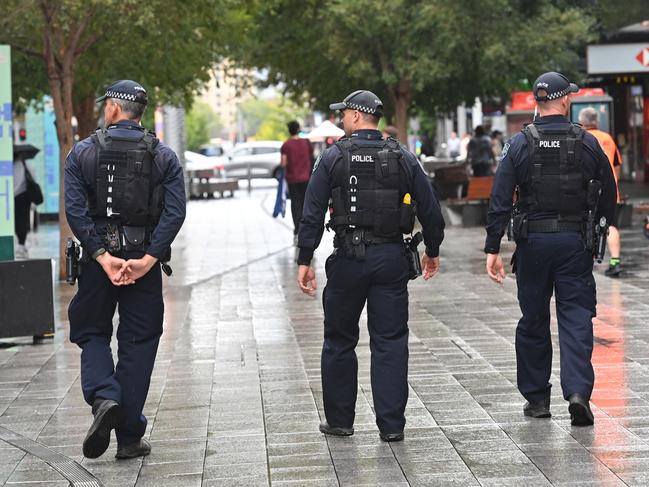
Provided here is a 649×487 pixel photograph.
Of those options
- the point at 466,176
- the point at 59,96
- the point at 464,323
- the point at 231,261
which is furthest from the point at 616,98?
the point at 464,323

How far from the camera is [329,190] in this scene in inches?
278

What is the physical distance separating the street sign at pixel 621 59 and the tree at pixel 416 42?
4.67m

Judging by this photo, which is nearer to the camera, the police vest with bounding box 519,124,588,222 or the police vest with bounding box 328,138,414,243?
the police vest with bounding box 328,138,414,243

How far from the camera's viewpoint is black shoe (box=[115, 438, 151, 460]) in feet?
22.4

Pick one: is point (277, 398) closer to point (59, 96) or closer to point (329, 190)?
point (329, 190)

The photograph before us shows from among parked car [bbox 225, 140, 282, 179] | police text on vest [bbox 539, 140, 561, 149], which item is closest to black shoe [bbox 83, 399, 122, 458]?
police text on vest [bbox 539, 140, 561, 149]

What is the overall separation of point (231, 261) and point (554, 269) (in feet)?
39.1

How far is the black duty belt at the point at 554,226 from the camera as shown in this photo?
7.33 metres

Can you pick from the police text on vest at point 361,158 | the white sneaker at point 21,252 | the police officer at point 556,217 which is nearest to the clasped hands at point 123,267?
the police text on vest at point 361,158

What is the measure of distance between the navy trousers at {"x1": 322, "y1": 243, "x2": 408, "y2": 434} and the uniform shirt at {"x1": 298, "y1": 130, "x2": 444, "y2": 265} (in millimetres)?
166

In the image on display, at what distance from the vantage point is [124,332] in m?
6.88

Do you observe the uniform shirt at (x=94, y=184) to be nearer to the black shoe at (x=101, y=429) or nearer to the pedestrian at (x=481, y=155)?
the black shoe at (x=101, y=429)

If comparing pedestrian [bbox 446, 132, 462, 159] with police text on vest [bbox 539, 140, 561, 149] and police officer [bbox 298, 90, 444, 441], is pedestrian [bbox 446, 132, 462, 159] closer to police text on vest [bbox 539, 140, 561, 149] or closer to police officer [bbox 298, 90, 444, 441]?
police text on vest [bbox 539, 140, 561, 149]

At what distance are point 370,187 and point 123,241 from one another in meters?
1.22
